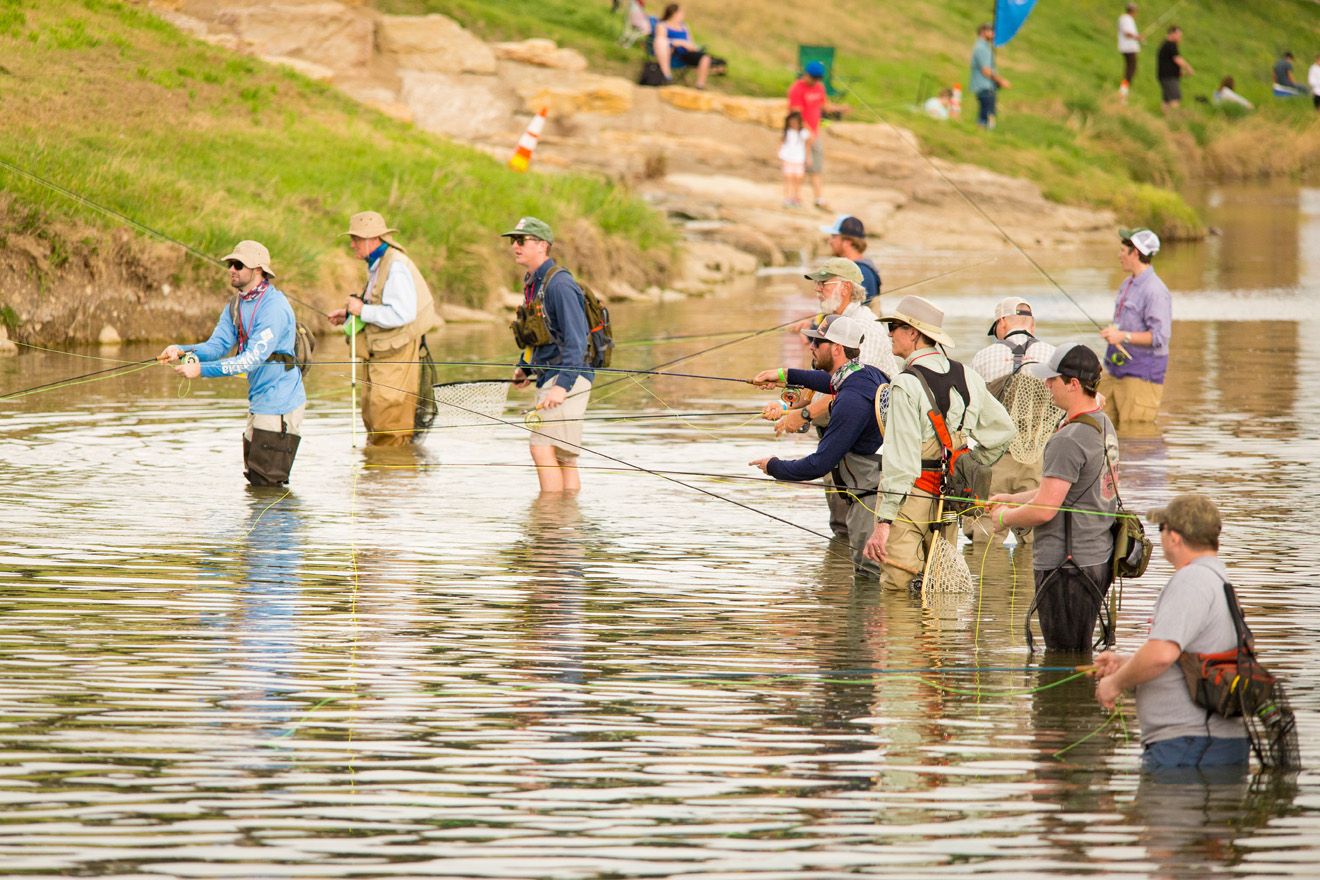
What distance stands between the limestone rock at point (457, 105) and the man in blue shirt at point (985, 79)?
11508 millimetres

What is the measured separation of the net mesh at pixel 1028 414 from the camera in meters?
8.80

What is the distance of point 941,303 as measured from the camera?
2311 cm

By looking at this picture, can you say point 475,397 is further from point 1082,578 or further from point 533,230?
point 1082,578

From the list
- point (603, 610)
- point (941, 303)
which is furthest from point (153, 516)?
point (941, 303)

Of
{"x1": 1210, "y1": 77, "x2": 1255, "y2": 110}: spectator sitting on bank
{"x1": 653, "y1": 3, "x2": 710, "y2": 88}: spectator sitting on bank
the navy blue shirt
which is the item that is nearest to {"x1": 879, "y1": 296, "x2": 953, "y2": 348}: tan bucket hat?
the navy blue shirt

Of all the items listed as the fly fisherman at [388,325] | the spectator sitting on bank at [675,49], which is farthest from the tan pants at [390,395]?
the spectator sitting on bank at [675,49]

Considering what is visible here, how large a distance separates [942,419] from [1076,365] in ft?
3.53

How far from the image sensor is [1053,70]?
162 feet

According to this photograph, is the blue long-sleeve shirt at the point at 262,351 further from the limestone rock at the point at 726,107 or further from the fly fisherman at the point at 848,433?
the limestone rock at the point at 726,107

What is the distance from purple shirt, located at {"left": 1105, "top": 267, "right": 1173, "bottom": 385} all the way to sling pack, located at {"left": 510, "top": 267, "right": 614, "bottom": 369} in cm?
400

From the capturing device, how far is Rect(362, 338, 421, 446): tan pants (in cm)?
1236

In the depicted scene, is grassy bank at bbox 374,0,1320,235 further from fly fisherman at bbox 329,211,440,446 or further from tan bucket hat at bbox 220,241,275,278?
tan bucket hat at bbox 220,241,275,278

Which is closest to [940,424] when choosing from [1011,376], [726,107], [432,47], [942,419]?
[942,419]

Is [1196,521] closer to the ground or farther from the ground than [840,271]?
closer to the ground
